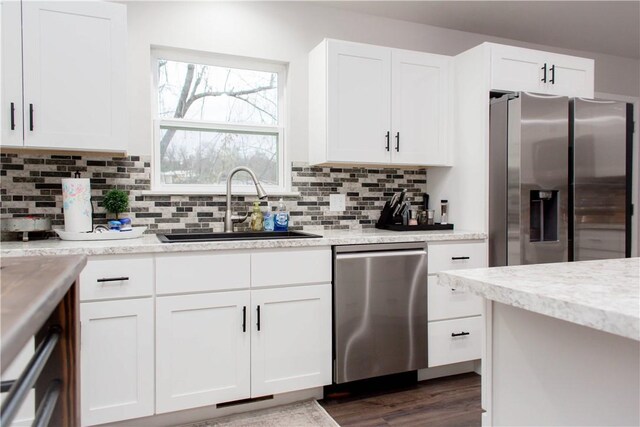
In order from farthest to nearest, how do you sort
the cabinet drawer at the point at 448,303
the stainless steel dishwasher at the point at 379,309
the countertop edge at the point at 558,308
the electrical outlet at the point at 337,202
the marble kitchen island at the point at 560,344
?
the electrical outlet at the point at 337,202 → the cabinet drawer at the point at 448,303 → the stainless steel dishwasher at the point at 379,309 → the marble kitchen island at the point at 560,344 → the countertop edge at the point at 558,308

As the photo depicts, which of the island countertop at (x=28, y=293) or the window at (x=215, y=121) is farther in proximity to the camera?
the window at (x=215, y=121)

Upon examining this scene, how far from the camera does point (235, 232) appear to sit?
268 cm

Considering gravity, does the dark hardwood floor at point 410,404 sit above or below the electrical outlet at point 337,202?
below

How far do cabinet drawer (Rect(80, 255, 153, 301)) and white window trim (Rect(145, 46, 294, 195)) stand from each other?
73 cm

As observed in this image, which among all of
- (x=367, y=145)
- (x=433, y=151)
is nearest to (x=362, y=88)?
(x=367, y=145)

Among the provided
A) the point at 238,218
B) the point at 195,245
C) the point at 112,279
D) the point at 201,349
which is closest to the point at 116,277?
the point at 112,279

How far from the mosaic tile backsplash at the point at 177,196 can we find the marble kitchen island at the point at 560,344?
194 cm

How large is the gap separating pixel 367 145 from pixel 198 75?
1189 millimetres

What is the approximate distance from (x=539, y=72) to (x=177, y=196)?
2530 mm

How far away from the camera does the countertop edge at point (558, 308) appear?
0.68 metres

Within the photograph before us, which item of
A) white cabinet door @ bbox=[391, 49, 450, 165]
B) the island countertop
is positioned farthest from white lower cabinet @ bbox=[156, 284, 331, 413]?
white cabinet door @ bbox=[391, 49, 450, 165]

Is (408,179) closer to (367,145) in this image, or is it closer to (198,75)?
(367,145)

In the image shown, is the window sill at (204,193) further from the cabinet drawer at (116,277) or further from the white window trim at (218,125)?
the cabinet drawer at (116,277)

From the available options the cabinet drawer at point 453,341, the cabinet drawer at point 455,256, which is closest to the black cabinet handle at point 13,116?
the cabinet drawer at point 455,256
